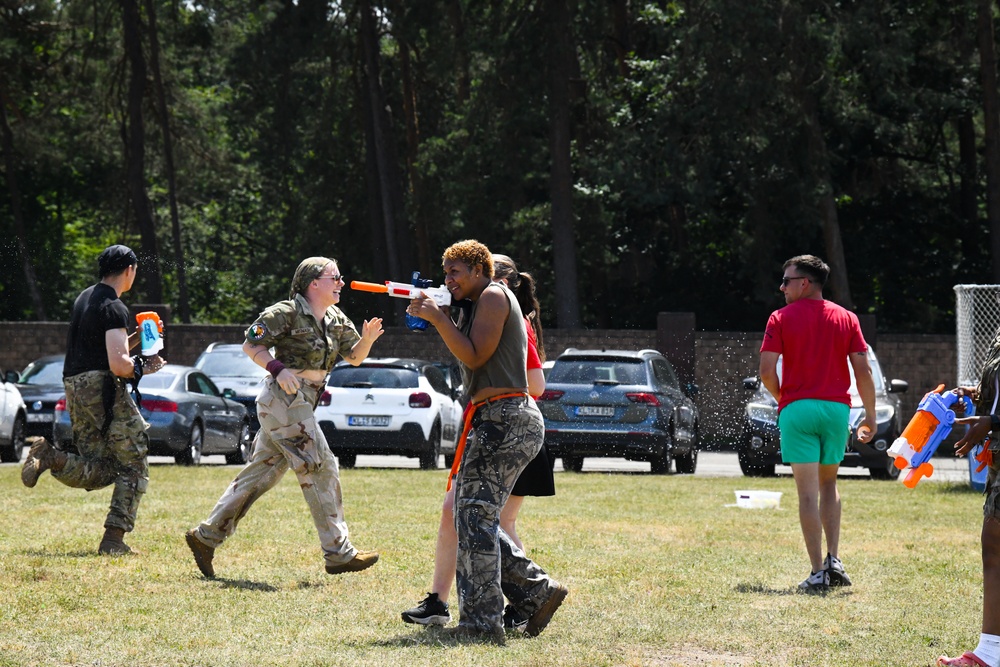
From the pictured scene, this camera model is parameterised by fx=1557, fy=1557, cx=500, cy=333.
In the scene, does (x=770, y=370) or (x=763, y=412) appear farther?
(x=763, y=412)

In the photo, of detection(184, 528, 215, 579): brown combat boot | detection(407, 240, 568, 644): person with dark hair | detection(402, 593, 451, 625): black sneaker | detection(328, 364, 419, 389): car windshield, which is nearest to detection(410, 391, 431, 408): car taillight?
detection(328, 364, 419, 389): car windshield

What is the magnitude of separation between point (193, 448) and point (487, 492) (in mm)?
14195

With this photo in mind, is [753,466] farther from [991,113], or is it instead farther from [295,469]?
[991,113]

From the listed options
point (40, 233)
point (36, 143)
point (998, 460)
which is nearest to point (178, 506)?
point (998, 460)

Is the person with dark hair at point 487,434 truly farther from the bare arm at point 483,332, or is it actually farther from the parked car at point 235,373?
the parked car at point 235,373

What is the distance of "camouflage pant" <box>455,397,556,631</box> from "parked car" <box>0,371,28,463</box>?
14718 millimetres

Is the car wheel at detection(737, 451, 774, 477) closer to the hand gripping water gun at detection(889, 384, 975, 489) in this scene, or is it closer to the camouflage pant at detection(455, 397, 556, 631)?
the camouflage pant at detection(455, 397, 556, 631)

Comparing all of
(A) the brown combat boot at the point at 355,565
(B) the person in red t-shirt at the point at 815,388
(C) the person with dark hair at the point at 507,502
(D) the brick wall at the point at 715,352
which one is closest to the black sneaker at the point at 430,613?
(C) the person with dark hair at the point at 507,502

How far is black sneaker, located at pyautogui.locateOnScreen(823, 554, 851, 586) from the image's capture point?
29.2ft

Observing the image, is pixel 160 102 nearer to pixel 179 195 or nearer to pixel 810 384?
pixel 179 195

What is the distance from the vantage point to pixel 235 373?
24.0 meters

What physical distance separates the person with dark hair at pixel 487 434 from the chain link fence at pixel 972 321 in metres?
11.7

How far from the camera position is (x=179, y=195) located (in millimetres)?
45438

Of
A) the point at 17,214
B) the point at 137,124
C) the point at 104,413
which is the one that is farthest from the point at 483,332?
the point at 17,214
